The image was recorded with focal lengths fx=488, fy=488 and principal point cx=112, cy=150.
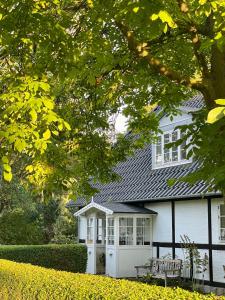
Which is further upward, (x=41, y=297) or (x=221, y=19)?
(x=221, y=19)

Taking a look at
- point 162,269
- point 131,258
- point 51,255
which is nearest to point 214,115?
point 162,269

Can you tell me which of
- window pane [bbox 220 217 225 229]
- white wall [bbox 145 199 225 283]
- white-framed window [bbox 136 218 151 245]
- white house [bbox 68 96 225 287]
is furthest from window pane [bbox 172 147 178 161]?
window pane [bbox 220 217 225 229]

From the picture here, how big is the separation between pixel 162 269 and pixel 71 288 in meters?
11.6

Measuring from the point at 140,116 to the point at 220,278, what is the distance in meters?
8.59

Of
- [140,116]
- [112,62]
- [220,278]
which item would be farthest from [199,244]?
[112,62]

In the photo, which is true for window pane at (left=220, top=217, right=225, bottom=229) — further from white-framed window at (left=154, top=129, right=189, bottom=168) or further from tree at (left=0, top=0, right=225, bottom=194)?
tree at (left=0, top=0, right=225, bottom=194)

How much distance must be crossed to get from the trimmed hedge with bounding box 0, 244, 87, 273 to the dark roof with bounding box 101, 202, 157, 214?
274 centimetres

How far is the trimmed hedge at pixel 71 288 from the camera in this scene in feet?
20.6

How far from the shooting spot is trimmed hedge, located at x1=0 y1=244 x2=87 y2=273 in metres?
21.3

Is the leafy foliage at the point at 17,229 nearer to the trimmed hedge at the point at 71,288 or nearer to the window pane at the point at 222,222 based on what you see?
the window pane at the point at 222,222

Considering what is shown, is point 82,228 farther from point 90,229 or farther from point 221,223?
point 221,223

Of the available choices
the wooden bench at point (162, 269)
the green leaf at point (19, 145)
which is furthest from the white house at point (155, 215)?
the green leaf at point (19, 145)

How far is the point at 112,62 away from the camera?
709 centimetres

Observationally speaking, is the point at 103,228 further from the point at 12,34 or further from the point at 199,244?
the point at 12,34
